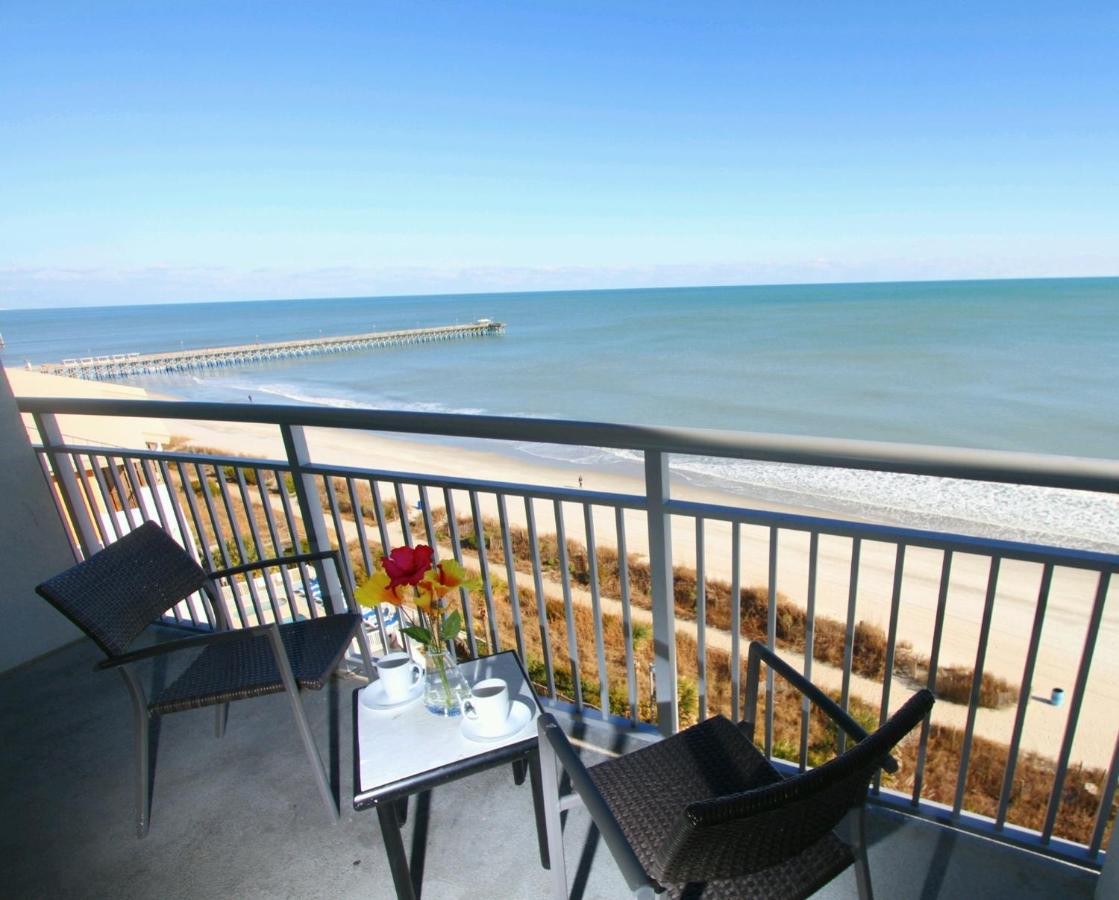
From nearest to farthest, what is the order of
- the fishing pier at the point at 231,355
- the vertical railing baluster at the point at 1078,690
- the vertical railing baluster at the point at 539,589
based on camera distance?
the vertical railing baluster at the point at 1078,690 < the vertical railing baluster at the point at 539,589 < the fishing pier at the point at 231,355

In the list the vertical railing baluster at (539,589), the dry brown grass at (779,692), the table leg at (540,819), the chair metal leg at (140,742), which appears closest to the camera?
the table leg at (540,819)

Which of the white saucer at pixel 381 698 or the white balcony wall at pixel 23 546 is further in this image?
the white balcony wall at pixel 23 546

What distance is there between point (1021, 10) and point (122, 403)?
837 inches

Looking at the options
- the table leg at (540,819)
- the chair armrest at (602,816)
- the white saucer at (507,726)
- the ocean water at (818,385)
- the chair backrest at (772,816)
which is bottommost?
the ocean water at (818,385)

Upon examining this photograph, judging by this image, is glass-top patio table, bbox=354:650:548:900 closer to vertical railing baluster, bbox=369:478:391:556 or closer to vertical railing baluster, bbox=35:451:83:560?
vertical railing baluster, bbox=369:478:391:556

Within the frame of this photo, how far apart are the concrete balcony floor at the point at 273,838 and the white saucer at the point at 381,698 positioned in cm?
47

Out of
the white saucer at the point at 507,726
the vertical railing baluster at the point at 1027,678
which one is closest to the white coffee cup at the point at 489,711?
the white saucer at the point at 507,726

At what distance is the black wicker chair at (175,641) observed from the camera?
1545 mm

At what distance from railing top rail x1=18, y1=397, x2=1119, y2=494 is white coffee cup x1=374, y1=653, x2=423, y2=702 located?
0.65m

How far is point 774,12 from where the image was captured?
1068 centimetres

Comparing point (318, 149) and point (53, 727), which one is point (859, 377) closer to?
point (318, 149)

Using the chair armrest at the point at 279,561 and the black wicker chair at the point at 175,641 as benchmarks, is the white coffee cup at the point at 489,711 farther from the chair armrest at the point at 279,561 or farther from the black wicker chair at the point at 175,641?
the chair armrest at the point at 279,561

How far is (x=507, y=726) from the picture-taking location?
131 centimetres

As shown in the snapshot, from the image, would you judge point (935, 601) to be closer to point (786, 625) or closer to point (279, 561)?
point (786, 625)
